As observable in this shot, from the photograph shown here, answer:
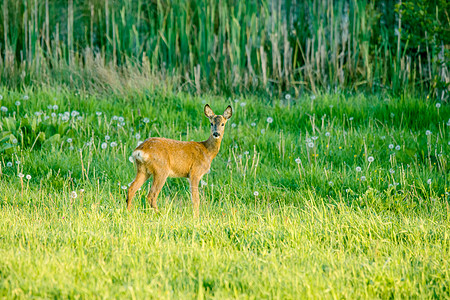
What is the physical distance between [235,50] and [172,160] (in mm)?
5517

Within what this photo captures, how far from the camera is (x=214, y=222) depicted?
4.84m

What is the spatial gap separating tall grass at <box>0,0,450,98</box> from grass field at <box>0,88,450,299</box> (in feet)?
3.67

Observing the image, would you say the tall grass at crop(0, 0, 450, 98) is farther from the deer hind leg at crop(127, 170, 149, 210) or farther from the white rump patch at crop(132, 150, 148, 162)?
the white rump patch at crop(132, 150, 148, 162)

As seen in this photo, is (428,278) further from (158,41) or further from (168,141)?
(158,41)

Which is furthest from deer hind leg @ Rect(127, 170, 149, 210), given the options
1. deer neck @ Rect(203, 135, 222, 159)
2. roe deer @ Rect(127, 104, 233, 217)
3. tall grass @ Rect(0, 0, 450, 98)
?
tall grass @ Rect(0, 0, 450, 98)

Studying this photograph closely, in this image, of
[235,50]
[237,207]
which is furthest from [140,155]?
[235,50]

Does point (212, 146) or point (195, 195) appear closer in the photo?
point (195, 195)

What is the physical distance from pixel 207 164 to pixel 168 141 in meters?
0.51

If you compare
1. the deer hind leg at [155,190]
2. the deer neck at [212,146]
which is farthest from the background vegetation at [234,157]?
the deer neck at [212,146]

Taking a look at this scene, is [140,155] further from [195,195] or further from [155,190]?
[195,195]

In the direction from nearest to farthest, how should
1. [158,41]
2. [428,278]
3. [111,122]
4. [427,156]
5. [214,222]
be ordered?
[428,278] → [214,222] → [427,156] → [111,122] → [158,41]

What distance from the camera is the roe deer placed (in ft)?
17.4

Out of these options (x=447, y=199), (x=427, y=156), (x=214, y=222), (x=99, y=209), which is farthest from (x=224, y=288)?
(x=427, y=156)

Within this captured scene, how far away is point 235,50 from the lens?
1052cm
